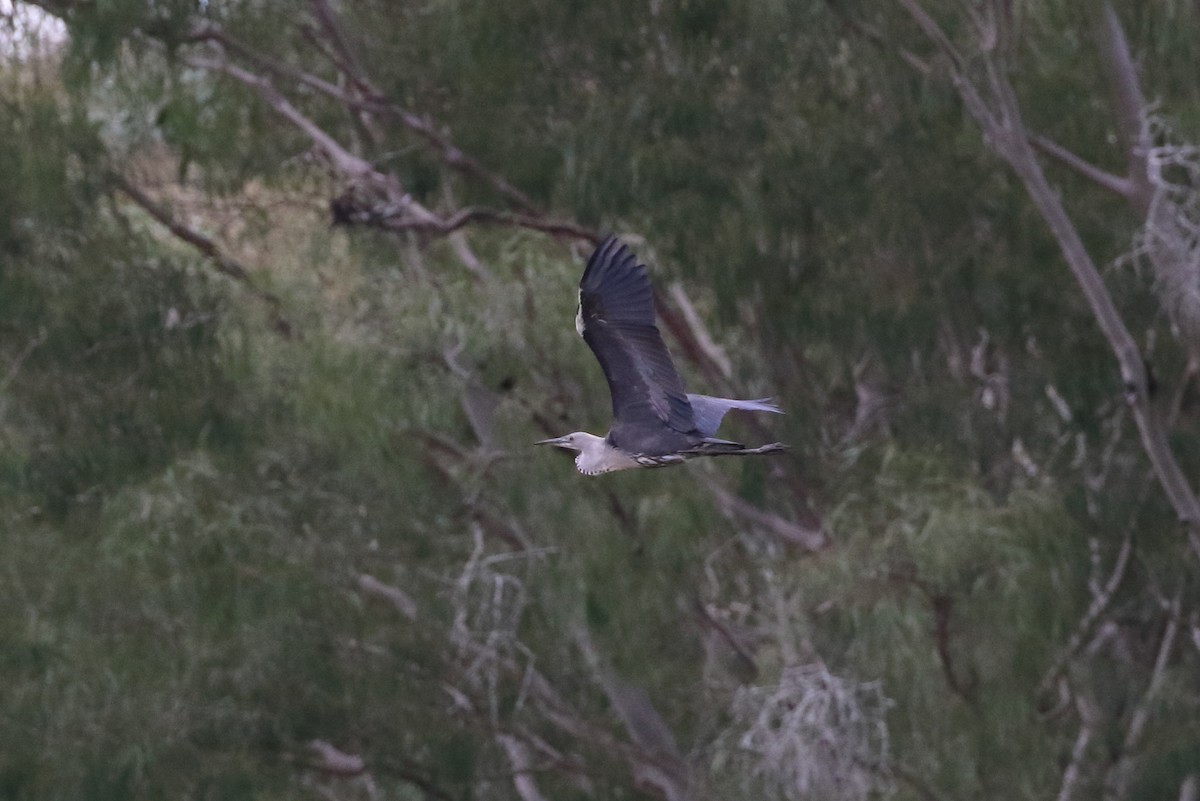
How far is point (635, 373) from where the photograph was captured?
17.6 feet

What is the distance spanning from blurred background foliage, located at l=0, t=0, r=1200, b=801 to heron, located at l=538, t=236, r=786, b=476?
2782mm

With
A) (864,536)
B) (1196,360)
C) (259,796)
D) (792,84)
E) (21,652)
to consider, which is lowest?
(259,796)

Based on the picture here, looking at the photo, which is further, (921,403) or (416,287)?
(921,403)

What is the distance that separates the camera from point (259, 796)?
31.8ft

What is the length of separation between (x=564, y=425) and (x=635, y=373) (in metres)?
3.60

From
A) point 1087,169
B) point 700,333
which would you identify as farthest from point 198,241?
point 1087,169

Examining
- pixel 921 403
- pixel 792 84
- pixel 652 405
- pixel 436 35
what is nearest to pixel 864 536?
pixel 921 403

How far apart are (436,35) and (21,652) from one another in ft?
10.5

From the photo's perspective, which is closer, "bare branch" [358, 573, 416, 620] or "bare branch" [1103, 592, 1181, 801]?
"bare branch" [1103, 592, 1181, 801]

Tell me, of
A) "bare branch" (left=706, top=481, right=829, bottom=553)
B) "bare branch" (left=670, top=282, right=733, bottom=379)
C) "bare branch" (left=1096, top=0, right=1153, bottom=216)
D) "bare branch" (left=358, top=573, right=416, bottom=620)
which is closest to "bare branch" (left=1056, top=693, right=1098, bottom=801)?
"bare branch" (left=706, top=481, right=829, bottom=553)

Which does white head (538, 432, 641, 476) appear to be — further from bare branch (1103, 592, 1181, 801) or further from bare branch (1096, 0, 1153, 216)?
bare branch (1103, 592, 1181, 801)

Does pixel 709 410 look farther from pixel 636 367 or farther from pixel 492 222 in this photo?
pixel 492 222

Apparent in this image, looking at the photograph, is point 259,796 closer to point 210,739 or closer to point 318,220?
point 210,739

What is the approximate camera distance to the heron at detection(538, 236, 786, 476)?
5254mm
